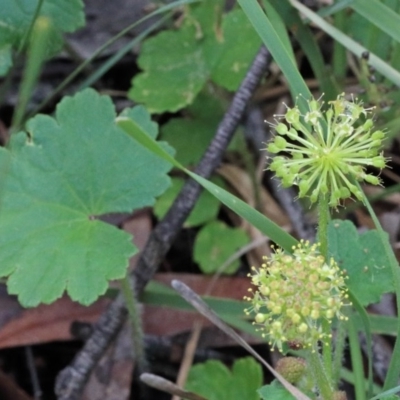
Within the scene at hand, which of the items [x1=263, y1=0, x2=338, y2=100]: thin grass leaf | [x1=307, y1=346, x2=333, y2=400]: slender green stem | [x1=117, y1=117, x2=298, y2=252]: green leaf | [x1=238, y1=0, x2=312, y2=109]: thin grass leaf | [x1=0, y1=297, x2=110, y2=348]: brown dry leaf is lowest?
[x1=307, y1=346, x2=333, y2=400]: slender green stem

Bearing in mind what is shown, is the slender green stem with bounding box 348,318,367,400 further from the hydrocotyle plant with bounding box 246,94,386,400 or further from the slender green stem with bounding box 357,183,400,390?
the hydrocotyle plant with bounding box 246,94,386,400

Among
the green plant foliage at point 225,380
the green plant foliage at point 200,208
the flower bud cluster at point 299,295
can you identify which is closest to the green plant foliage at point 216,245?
the green plant foliage at point 200,208

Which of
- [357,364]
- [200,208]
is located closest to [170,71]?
[200,208]

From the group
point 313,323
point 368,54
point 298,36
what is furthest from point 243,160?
point 313,323

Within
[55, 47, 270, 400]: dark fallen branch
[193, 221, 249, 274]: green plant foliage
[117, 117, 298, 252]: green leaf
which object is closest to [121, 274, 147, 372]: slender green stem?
[55, 47, 270, 400]: dark fallen branch

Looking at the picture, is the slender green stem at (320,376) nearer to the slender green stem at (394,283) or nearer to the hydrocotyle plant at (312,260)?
the hydrocotyle plant at (312,260)

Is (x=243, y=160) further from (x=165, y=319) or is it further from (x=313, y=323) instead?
(x=313, y=323)

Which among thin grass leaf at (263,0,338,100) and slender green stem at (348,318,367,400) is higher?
thin grass leaf at (263,0,338,100)

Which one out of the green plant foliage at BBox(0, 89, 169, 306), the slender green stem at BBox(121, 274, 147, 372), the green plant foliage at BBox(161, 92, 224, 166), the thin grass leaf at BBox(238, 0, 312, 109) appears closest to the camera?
the thin grass leaf at BBox(238, 0, 312, 109)
